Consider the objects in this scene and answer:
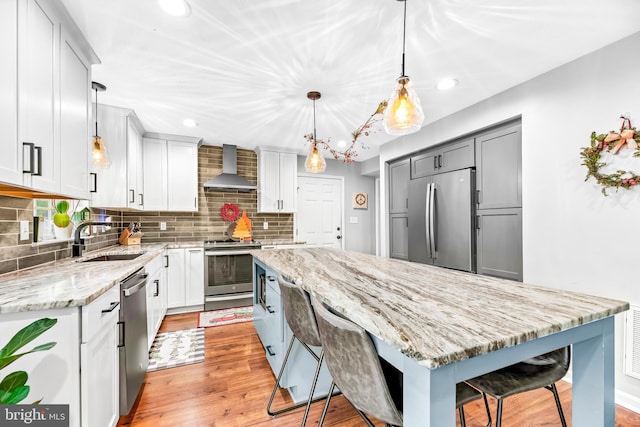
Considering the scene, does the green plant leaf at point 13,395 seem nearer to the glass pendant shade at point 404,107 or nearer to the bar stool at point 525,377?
the bar stool at point 525,377

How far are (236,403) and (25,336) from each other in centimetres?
130

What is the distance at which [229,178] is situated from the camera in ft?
13.7

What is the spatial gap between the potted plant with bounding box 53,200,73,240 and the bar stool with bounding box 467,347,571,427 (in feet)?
9.46

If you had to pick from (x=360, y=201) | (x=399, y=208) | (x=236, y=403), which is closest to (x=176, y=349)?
(x=236, y=403)

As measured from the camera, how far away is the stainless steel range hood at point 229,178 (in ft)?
13.4

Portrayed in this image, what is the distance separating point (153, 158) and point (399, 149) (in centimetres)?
333

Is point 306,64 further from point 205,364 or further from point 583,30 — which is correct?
Result: point 205,364

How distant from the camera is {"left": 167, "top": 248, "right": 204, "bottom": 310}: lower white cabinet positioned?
353 cm

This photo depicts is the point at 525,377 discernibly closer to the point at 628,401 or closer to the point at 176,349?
the point at 628,401

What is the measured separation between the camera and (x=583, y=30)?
1.79m

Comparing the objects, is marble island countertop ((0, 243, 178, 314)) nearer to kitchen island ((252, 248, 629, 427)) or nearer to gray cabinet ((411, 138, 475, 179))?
kitchen island ((252, 248, 629, 427))

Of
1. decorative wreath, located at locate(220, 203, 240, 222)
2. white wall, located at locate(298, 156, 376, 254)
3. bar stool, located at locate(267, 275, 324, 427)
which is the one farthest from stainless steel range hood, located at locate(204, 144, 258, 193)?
bar stool, located at locate(267, 275, 324, 427)

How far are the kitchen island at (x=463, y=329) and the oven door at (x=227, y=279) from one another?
2.55 m

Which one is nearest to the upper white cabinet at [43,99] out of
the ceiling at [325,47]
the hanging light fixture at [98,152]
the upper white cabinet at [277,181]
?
the ceiling at [325,47]
